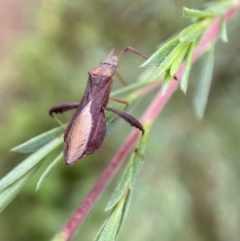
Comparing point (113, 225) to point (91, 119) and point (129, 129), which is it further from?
point (129, 129)

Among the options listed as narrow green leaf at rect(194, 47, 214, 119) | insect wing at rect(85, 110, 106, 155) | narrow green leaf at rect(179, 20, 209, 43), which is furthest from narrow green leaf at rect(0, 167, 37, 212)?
narrow green leaf at rect(194, 47, 214, 119)

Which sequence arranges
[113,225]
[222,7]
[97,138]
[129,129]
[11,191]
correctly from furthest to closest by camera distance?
1. [129,129]
2. [222,7]
3. [97,138]
4. [11,191]
5. [113,225]

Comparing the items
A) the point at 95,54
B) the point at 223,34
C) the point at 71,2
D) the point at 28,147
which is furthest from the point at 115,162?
the point at 71,2

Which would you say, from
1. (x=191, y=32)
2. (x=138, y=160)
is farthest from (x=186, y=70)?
(x=138, y=160)

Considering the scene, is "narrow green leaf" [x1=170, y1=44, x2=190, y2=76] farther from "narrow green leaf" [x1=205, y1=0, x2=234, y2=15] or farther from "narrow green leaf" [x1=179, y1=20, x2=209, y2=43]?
"narrow green leaf" [x1=205, y1=0, x2=234, y2=15]

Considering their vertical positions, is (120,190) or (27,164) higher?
(27,164)

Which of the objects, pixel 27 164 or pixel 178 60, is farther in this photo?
pixel 27 164

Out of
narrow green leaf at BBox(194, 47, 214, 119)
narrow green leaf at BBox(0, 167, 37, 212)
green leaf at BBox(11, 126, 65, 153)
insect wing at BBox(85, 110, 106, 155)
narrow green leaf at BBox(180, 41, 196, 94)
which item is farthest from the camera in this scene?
narrow green leaf at BBox(194, 47, 214, 119)
